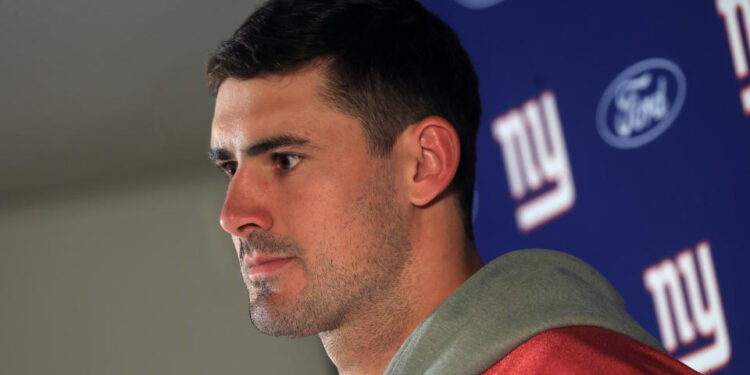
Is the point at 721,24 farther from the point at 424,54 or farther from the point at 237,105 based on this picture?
the point at 237,105

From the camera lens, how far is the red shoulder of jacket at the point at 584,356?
0.74m

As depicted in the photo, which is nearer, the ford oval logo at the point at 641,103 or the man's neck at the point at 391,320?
the man's neck at the point at 391,320

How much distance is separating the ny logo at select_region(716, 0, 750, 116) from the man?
0.79m

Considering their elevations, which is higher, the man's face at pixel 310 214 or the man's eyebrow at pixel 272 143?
the man's eyebrow at pixel 272 143

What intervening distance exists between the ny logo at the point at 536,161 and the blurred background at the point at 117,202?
0.56 m

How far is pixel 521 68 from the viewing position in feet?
5.52

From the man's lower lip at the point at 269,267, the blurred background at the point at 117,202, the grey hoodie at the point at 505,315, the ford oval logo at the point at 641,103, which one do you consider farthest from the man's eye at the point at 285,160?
the ford oval logo at the point at 641,103

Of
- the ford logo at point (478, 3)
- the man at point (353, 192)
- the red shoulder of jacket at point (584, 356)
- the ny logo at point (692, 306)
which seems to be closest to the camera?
the red shoulder of jacket at point (584, 356)

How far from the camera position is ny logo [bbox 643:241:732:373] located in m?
1.55

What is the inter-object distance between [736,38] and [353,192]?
0.97 metres

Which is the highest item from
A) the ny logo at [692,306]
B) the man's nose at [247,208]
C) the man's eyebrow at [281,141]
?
the man's eyebrow at [281,141]

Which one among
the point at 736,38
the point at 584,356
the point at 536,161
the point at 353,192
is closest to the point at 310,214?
the point at 353,192

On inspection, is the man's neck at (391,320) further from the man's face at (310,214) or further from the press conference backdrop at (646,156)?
the press conference backdrop at (646,156)

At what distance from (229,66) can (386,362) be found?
15.2 inches
